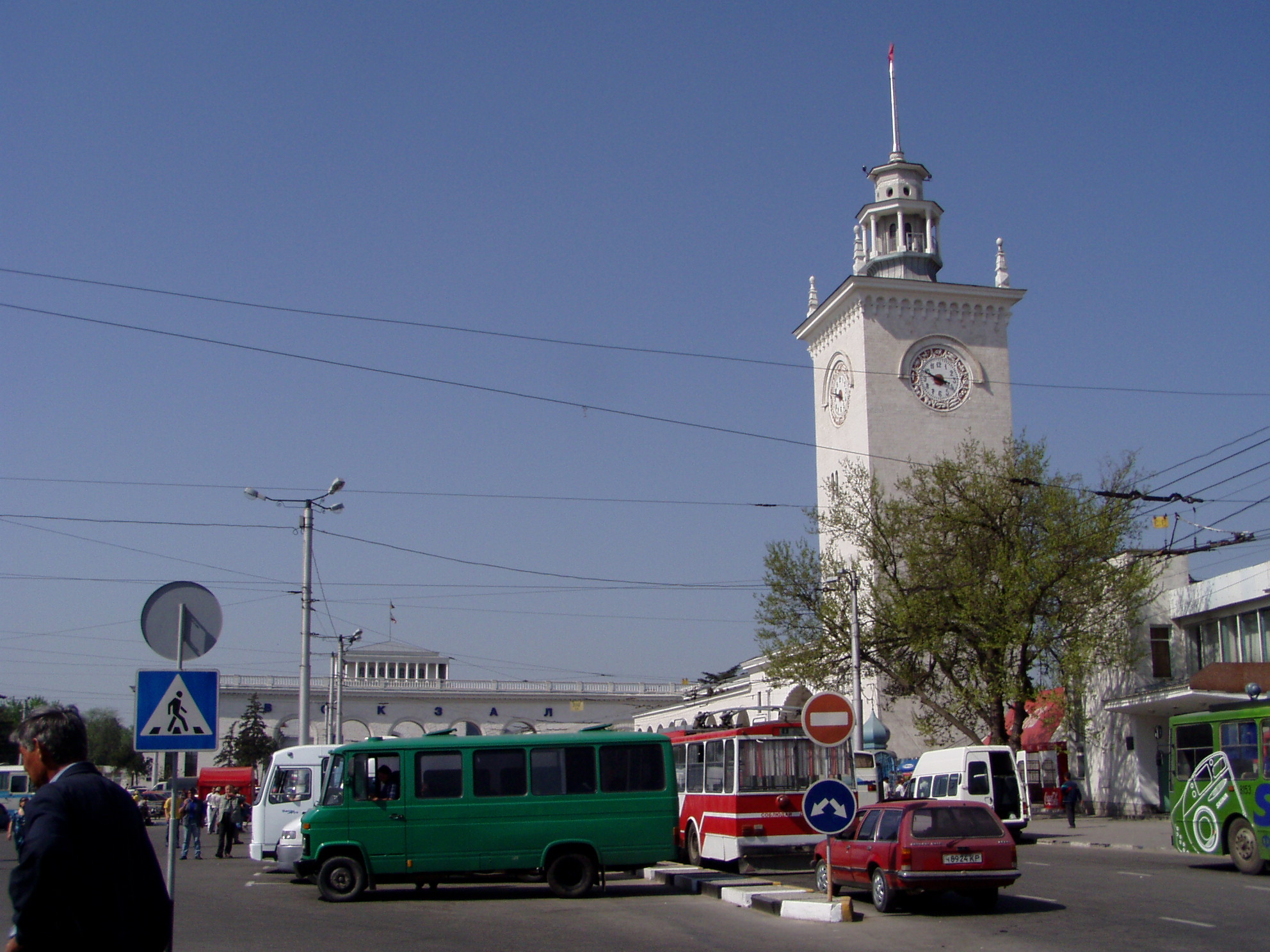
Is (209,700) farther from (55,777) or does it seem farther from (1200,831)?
(1200,831)

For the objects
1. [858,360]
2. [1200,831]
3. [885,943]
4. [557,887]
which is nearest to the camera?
[885,943]

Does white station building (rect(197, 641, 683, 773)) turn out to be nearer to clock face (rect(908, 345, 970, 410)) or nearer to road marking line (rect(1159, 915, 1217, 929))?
clock face (rect(908, 345, 970, 410))

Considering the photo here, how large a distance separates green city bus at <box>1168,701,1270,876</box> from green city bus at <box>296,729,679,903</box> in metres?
9.28

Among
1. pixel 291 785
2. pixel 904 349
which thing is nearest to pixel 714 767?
pixel 291 785

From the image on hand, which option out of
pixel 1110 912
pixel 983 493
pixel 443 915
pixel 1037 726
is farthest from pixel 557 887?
pixel 1037 726

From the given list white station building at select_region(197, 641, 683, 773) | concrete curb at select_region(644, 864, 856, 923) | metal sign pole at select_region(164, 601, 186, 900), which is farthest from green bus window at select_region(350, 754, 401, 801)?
white station building at select_region(197, 641, 683, 773)

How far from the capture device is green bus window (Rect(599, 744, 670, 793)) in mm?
18844

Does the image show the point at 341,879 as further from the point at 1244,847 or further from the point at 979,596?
the point at 979,596

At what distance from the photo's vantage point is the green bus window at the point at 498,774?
60.9 feet

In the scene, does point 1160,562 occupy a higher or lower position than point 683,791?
higher

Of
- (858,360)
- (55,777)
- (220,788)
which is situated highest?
(858,360)

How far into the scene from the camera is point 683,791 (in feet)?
81.4

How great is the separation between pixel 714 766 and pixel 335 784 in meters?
7.12

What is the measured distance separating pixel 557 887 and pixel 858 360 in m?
40.9
